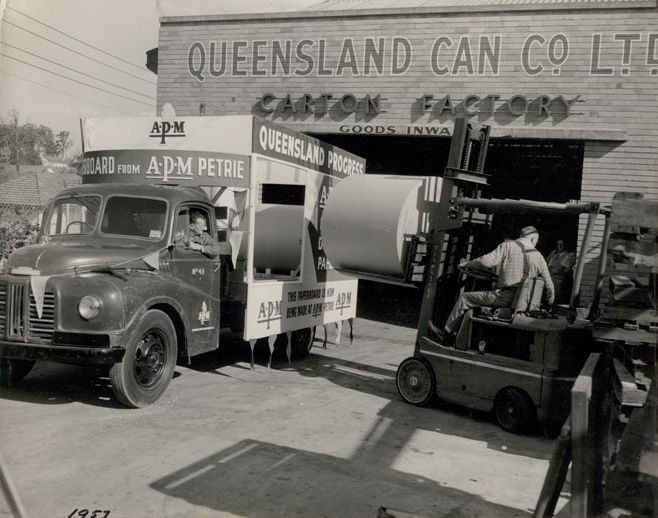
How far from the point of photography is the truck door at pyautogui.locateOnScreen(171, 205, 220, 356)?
728 centimetres

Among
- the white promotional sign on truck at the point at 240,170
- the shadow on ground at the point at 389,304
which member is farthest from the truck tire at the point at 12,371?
the shadow on ground at the point at 389,304

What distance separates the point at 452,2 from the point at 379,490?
14700 mm

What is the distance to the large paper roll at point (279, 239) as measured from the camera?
10.6 meters

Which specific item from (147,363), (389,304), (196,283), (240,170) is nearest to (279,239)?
(240,170)

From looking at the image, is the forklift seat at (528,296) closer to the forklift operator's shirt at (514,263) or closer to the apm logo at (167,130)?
the forklift operator's shirt at (514,263)

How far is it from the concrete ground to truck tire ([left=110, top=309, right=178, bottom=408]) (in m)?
0.17

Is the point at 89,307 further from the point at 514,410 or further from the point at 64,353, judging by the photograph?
the point at 514,410

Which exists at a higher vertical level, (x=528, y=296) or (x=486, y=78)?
(x=486, y=78)

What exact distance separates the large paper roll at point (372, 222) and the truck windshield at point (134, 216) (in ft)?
6.80

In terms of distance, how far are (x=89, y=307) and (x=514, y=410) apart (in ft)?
14.0

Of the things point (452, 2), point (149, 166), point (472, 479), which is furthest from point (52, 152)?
point (472, 479)

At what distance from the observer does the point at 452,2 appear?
16.6 metres

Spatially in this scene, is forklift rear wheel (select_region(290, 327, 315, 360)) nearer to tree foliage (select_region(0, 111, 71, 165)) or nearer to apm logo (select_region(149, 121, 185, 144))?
apm logo (select_region(149, 121, 185, 144))

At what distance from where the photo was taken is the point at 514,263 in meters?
6.91
